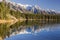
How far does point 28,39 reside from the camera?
3684 cm

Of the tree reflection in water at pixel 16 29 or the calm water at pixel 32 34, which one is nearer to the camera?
the calm water at pixel 32 34

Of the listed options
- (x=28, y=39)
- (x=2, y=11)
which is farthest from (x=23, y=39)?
(x=2, y=11)

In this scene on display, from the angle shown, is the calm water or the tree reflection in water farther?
the tree reflection in water

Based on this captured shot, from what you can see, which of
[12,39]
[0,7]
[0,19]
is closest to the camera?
[12,39]

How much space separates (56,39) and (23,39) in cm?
658

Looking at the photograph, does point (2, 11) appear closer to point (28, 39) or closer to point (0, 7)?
point (0, 7)

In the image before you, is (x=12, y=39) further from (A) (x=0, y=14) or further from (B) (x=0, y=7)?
(B) (x=0, y=7)

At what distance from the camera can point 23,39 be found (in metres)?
36.8

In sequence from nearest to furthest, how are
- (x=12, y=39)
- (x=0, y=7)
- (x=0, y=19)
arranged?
1. (x=12, y=39)
2. (x=0, y=19)
3. (x=0, y=7)

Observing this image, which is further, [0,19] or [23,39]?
[0,19]

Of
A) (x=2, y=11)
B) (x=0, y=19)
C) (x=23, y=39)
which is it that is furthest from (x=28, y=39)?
(x=2, y=11)

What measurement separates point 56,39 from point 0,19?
215 ft

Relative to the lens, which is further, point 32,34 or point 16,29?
point 16,29

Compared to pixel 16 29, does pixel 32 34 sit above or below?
above
